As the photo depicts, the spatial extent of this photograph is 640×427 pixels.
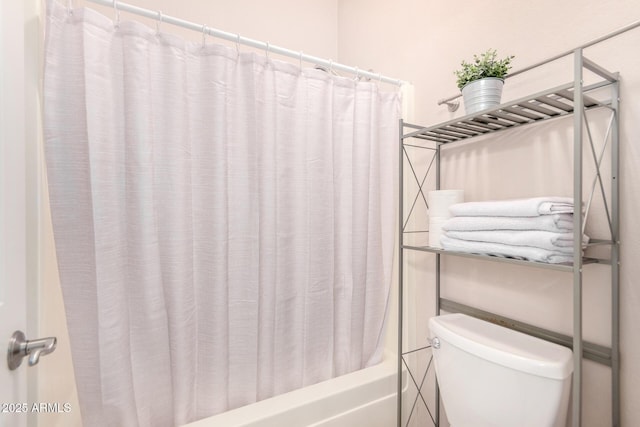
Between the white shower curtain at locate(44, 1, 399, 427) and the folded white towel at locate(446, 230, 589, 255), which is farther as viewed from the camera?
the white shower curtain at locate(44, 1, 399, 427)

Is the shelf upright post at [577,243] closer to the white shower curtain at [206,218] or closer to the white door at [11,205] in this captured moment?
the white shower curtain at [206,218]

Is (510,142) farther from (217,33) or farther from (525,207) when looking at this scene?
→ (217,33)

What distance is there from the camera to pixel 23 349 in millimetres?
615

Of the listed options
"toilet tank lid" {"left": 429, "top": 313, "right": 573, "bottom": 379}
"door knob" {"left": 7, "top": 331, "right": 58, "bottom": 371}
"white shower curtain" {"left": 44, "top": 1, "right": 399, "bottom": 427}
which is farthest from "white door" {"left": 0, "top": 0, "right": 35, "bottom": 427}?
"toilet tank lid" {"left": 429, "top": 313, "right": 573, "bottom": 379}

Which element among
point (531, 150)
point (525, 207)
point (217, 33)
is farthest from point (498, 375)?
point (217, 33)

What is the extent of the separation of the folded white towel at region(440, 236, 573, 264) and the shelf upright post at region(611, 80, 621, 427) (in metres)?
0.13

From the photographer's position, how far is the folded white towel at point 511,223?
72 centimetres

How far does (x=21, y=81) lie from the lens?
2.14 feet

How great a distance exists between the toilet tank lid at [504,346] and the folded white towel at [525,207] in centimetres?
36

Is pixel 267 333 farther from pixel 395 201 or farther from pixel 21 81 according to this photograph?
pixel 21 81

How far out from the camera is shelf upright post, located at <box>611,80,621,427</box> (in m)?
0.74

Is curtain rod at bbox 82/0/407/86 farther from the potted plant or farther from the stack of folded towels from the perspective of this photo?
the stack of folded towels

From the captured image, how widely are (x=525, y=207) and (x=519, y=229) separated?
6 cm


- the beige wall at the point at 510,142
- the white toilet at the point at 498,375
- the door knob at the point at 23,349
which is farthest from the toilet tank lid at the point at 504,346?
the door knob at the point at 23,349
